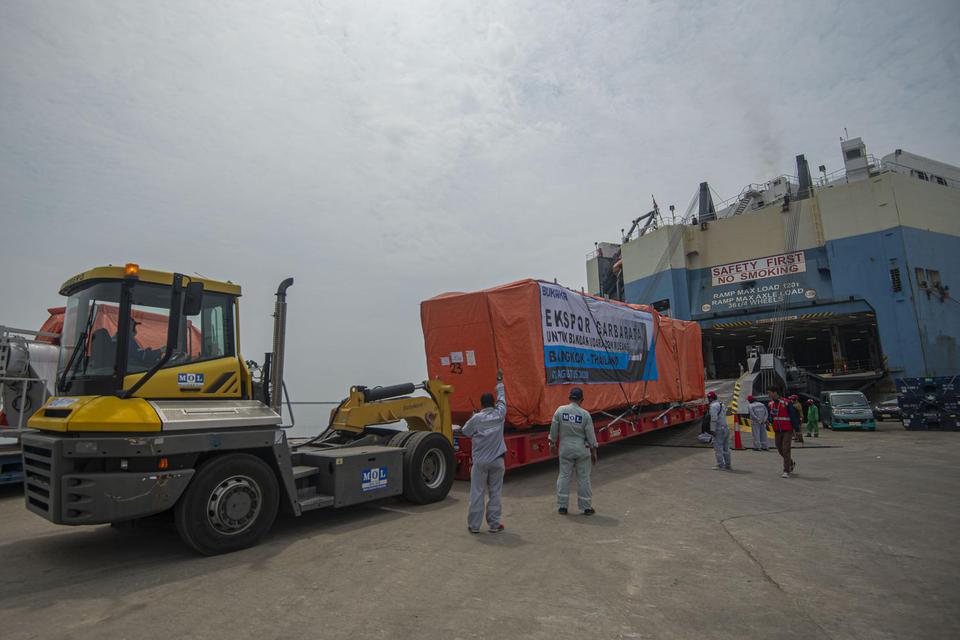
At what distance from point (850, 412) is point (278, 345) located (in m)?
22.2

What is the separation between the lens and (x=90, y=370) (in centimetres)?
520

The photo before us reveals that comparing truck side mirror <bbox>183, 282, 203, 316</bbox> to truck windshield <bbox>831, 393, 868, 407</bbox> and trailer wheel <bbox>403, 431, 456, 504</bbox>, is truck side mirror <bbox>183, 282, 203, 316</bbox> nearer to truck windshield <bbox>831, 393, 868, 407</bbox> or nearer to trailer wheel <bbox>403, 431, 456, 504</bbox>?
trailer wheel <bbox>403, 431, 456, 504</bbox>

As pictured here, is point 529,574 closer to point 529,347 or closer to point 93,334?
point 93,334

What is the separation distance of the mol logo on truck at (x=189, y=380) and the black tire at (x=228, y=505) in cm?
82

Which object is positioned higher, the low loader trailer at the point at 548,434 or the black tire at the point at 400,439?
the black tire at the point at 400,439

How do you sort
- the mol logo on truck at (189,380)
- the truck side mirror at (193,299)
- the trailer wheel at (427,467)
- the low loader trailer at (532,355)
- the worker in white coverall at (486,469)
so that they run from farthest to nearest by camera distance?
the low loader trailer at (532,355), the trailer wheel at (427,467), the worker in white coverall at (486,469), the mol logo on truck at (189,380), the truck side mirror at (193,299)

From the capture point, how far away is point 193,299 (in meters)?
5.38

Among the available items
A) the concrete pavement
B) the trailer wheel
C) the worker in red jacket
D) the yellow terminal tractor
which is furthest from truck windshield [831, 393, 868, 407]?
the yellow terminal tractor

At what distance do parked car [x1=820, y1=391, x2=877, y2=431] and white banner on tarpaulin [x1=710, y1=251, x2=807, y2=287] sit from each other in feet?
44.8

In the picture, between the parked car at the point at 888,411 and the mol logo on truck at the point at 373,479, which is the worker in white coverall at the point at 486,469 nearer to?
the mol logo on truck at the point at 373,479

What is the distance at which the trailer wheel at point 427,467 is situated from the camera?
24.8 feet

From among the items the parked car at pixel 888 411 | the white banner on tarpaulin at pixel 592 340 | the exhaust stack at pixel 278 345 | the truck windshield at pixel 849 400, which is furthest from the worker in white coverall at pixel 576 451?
the parked car at pixel 888 411

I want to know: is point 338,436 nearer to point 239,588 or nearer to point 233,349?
point 233,349

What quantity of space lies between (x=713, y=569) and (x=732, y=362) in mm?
45560
